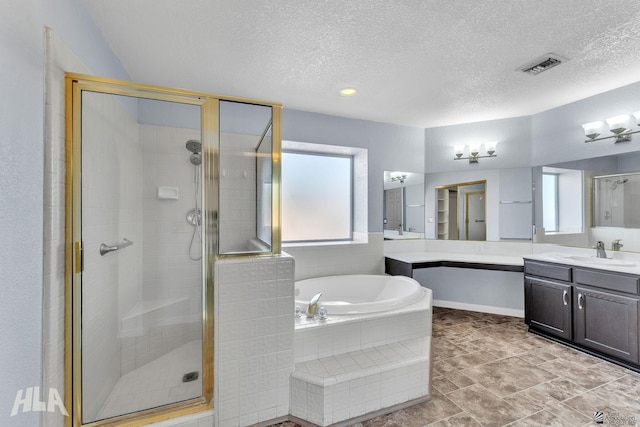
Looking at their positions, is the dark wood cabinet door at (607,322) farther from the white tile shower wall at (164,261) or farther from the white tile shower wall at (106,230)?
the white tile shower wall at (106,230)

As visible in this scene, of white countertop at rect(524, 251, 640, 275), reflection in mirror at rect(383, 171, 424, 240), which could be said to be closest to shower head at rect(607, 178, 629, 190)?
white countertop at rect(524, 251, 640, 275)

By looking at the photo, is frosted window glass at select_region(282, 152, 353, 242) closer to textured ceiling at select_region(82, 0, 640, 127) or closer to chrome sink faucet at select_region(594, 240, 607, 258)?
textured ceiling at select_region(82, 0, 640, 127)

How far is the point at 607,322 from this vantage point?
7.83 feet

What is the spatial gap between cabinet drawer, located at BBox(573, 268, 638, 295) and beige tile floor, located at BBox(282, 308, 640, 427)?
0.65 meters

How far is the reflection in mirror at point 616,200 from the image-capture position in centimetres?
263

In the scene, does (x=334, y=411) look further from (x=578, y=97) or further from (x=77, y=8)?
(x=578, y=97)

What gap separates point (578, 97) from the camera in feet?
9.55

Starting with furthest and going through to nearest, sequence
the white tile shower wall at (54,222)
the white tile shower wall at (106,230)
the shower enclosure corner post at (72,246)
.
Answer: the white tile shower wall at (106,230)
the shower enclosure corner post at (72,246)
the white tile shower wall at (54,222)

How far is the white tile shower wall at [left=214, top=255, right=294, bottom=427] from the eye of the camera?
164 cm

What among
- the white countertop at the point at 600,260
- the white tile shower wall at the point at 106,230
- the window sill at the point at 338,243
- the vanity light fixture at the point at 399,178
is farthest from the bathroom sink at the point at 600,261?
the white tile shower wall at the point at 106,230

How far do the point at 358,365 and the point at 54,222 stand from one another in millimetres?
1854

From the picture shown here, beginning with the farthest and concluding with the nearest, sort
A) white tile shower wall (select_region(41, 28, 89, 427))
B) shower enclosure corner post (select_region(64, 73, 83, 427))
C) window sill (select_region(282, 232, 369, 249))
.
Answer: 1. window sill (select_region(282, 232, 369, 249))
2. shower enclosure corner post (select_region(64, 73, 83, 427))
3. white tile shower wall (select_region(41, 28, 89, 427))

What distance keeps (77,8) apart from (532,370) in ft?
13.0

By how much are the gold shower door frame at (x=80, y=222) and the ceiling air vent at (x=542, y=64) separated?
2064 mm
